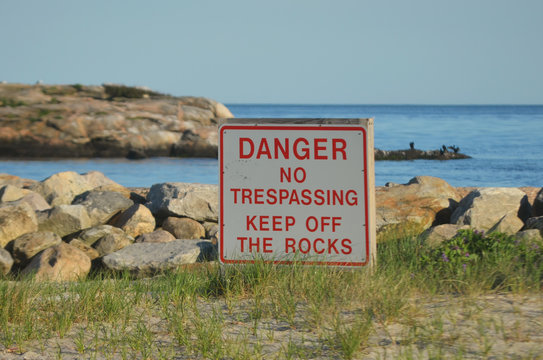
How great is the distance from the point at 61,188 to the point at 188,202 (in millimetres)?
3681

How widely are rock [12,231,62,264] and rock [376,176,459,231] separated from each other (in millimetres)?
5281

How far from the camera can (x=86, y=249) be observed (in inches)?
392

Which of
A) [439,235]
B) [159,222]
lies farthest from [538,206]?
[159,222]

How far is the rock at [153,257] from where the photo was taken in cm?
834

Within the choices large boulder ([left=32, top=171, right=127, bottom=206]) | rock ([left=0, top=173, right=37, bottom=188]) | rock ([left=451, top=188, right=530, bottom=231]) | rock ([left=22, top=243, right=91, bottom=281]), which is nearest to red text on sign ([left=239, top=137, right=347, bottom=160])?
rock ([left=22, top=243, right=91, bottom=281])

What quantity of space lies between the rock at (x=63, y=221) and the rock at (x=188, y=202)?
4.46 feet

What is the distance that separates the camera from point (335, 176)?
5.66 m

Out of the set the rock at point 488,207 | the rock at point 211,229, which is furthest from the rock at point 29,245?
the rock at point 488,207

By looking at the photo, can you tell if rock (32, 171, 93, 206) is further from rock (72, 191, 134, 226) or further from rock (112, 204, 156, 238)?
rock (112, 204, 156, 238)

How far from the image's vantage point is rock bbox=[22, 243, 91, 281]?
8414mm

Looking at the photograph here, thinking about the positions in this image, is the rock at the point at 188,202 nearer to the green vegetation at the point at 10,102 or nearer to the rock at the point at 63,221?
the rock at the point at 63,221

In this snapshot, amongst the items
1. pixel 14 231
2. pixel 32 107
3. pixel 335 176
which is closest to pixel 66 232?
pixel 14 231

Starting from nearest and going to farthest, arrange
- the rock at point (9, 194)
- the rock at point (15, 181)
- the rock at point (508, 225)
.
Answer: the rock at point (508, 225) < the rock at point (9, 194) < the rock at point (15, 181)

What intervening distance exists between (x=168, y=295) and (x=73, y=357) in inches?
42.6
